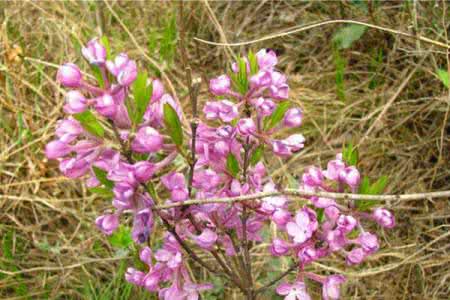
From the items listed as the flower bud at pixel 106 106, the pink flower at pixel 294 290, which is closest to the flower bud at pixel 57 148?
the flower bud at pixel 106 106

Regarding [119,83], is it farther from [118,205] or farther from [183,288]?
[183,288]

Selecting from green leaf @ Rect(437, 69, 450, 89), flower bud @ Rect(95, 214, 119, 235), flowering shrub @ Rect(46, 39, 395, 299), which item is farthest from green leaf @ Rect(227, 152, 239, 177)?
green leaf @ Rect(437, 69, 450, 89)

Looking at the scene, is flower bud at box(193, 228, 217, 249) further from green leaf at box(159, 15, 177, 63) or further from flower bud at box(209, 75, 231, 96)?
green leaf at box(159, 15, 177, 63)

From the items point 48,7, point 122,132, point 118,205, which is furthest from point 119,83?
point 48,7

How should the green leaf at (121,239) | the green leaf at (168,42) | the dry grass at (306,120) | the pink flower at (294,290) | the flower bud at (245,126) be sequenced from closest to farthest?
the flower bud at (245,126), the pink flower at (294,290), the green leaf at (121,239), the dry grass at (306,120), the green leaf at (168,42)

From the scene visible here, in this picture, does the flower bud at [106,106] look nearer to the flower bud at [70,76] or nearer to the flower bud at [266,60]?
the flower bud at [70,76]

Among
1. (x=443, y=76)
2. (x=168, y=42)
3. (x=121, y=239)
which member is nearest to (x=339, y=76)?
(x=443, y=76)
